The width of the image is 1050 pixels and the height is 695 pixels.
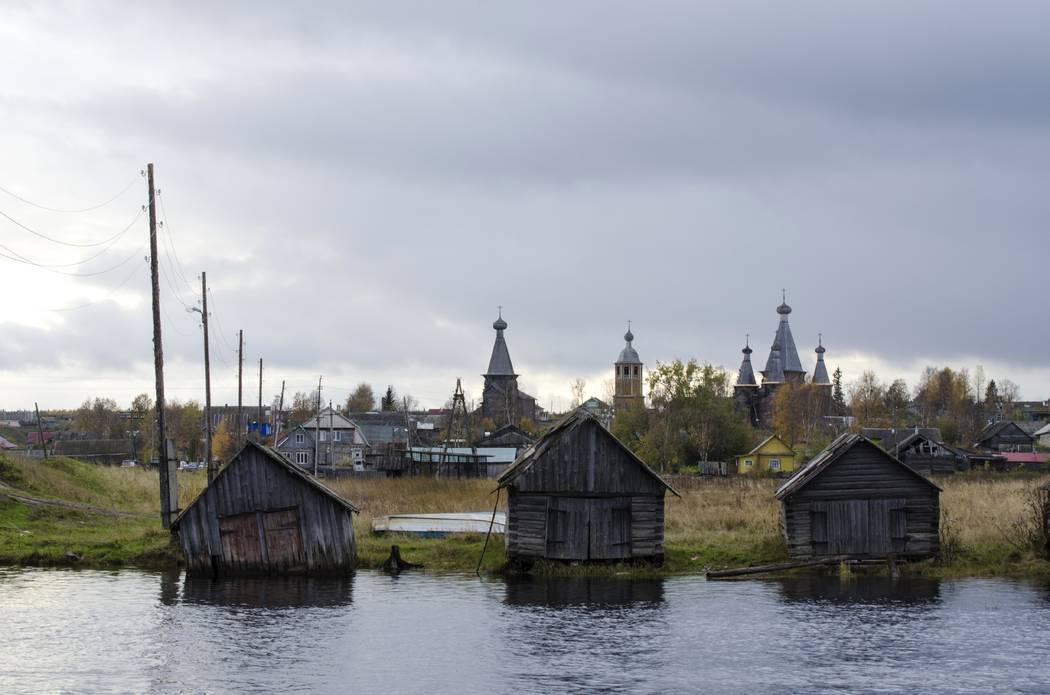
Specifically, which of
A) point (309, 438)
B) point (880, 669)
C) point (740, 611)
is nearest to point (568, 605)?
point (740, 611)

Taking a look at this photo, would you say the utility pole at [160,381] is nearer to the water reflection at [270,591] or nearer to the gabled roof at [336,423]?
the water reflection at [270,591]

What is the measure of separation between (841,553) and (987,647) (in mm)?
13204

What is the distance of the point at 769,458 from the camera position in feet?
390

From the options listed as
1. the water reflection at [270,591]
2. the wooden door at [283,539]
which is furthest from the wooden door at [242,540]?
the water reflection at [270,591]

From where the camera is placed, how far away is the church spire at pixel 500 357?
174 meters

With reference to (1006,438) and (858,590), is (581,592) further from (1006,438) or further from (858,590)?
(1006,438)

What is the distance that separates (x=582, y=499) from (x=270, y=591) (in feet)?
37.5

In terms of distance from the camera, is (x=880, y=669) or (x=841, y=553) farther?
(x=841, y=553)

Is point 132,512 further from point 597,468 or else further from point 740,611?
point 740,611

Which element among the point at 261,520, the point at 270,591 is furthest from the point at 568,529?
the point at 261,520

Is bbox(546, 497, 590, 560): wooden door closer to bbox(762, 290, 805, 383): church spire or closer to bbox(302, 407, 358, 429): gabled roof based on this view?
bbox(302, 407, 358, 429): gabled roof

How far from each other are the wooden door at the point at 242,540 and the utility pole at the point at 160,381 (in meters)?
6.17

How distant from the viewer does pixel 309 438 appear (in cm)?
13575

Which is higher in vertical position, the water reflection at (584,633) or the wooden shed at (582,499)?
the wooden shed at (582,499)
